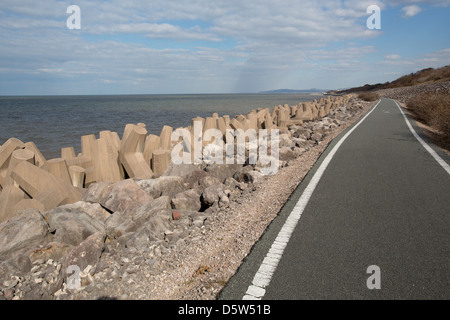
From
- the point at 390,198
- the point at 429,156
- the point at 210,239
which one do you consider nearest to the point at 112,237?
the point at 210,239

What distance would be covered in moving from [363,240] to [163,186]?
3890mm

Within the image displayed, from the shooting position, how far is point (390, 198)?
15.7 ft

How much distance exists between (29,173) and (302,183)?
4.90 metres

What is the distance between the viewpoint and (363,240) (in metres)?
3.53

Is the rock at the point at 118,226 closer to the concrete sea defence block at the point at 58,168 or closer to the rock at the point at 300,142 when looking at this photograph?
the concrete sea defence block at the point at 58,168

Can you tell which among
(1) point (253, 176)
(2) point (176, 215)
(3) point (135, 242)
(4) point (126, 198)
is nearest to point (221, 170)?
(1) point (253, 176)

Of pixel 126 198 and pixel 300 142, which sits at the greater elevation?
pixel 300 142

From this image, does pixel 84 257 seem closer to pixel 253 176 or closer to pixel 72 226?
pixel 72 226

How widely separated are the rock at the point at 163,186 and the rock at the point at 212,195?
960 mm

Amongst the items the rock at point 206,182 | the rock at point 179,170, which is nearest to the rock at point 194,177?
the rock at point 179,170

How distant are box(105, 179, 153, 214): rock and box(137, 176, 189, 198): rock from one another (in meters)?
0.51

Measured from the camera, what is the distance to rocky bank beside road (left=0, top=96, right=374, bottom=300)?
308cm

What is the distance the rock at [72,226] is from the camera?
418 cm
